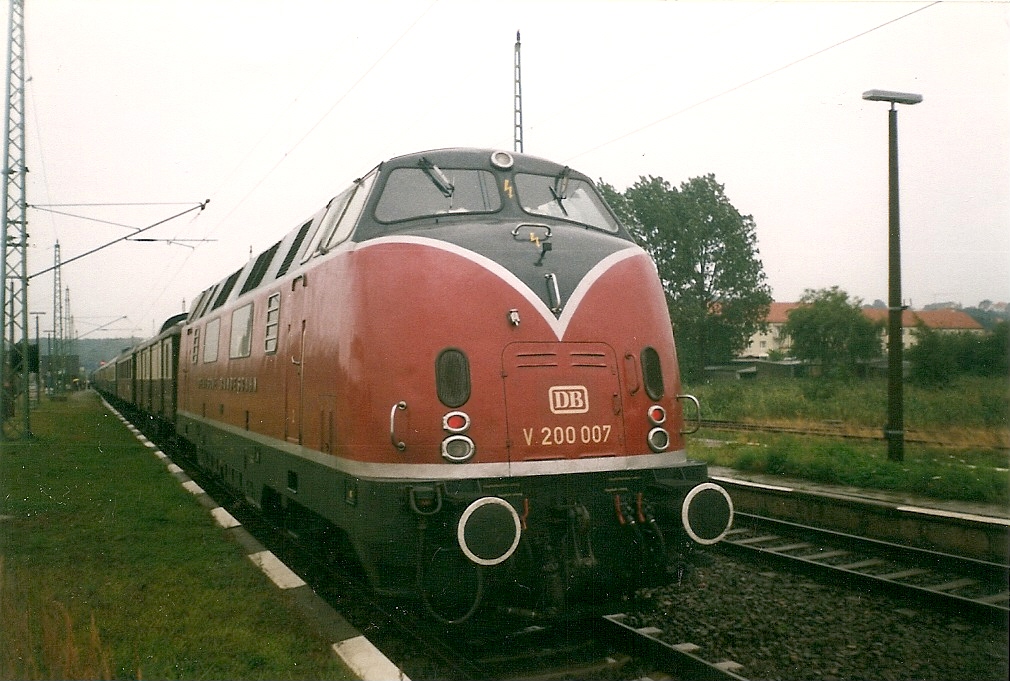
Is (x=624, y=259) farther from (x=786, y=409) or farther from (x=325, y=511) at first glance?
(x=786, y=409)

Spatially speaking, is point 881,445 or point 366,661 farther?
point 881,445

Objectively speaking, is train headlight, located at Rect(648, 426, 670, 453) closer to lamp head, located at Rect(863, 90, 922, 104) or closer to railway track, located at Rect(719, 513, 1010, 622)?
railway track, located at Rect(719, 513, 1010, 622)

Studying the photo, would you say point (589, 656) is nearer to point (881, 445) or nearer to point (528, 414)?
point (528, 414)

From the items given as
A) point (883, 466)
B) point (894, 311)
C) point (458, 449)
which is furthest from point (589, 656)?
point (894, 311)

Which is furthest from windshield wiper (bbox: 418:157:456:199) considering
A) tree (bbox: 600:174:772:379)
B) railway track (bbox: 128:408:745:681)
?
tree (bbox: 600:174:772:379)

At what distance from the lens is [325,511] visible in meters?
5.86

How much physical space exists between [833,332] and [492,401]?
3434 cm

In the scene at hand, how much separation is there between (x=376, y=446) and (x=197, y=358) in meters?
9.14

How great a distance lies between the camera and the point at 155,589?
632 centimetres

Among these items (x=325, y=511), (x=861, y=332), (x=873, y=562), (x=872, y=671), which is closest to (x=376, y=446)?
(x=325, y=511)

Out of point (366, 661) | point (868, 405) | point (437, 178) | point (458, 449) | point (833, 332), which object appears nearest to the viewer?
point (366, 661)

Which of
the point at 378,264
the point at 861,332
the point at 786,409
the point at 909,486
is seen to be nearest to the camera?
the point at 378,264

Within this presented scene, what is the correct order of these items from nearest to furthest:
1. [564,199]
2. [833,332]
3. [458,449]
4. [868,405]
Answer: [458,449] < [564,199] < [868,405] < [833,332]

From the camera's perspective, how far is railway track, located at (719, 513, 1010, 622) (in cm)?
628
